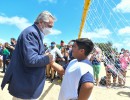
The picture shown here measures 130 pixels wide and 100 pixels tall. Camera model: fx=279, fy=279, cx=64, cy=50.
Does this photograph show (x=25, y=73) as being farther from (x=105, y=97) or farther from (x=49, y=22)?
(x=105, y=97)

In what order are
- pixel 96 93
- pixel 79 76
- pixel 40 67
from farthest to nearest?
1. pixel 96 93
2. pixel 40 67
3. pixel 79 76

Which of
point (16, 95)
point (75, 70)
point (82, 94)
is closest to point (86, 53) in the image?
point (75, 70)

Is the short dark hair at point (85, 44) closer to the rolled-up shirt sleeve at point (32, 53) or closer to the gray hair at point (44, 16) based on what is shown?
the rolled-up shirt sleeve at point (32, 53)

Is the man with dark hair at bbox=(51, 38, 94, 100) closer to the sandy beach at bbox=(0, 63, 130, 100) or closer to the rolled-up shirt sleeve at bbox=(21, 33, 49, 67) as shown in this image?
the rolled-up shirt sleeve at bbox=(21, 33, 49, 67)

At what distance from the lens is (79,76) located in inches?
117

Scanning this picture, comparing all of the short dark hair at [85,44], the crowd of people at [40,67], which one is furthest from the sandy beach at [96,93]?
the short dark hair at [85,44]

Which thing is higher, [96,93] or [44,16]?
[44,16]

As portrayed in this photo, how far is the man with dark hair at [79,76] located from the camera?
2.92 meters

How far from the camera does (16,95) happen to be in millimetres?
3236

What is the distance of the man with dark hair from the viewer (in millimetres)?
2918

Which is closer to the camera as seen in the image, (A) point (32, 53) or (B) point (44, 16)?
(A) point (32, 53)

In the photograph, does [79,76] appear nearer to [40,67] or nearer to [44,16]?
[40,67]

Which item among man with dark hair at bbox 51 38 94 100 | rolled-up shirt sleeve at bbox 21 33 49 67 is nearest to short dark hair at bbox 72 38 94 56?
man with dark hair at bbox 51 38 94 100

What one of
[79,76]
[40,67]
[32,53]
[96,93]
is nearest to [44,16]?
[32,53]
